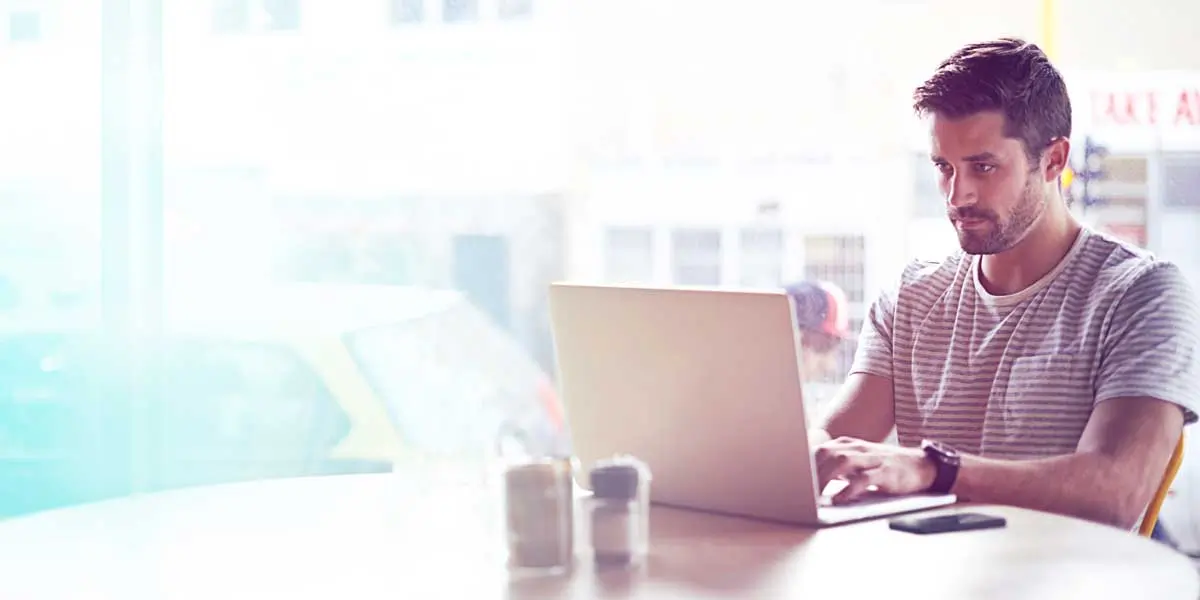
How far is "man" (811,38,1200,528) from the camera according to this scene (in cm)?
165

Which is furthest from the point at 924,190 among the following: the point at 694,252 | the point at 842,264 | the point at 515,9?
the point at 515,9

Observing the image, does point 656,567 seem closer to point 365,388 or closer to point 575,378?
point 575,378

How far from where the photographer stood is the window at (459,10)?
437cm

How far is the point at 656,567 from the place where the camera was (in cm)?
126

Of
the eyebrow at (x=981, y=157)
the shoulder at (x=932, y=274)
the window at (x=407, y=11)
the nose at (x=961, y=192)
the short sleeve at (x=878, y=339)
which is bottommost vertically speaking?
the short sleeve at (x=878, y=339)

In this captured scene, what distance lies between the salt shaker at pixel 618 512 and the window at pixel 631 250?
3569mm

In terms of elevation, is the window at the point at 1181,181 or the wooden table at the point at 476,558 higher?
the window at the point at 1181,181

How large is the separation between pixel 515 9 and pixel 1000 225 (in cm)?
291

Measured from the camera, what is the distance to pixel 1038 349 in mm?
1854

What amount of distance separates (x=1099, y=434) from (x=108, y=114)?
2.66 metres

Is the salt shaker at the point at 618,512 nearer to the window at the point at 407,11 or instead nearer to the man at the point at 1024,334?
the man at the point at 1024,334

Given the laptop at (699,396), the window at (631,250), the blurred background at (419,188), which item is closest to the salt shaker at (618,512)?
the laptop at (699,396)

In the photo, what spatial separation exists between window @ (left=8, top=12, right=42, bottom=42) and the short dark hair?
2370 millimetres

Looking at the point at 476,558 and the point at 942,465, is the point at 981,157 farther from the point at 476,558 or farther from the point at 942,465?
the point at 476,558
